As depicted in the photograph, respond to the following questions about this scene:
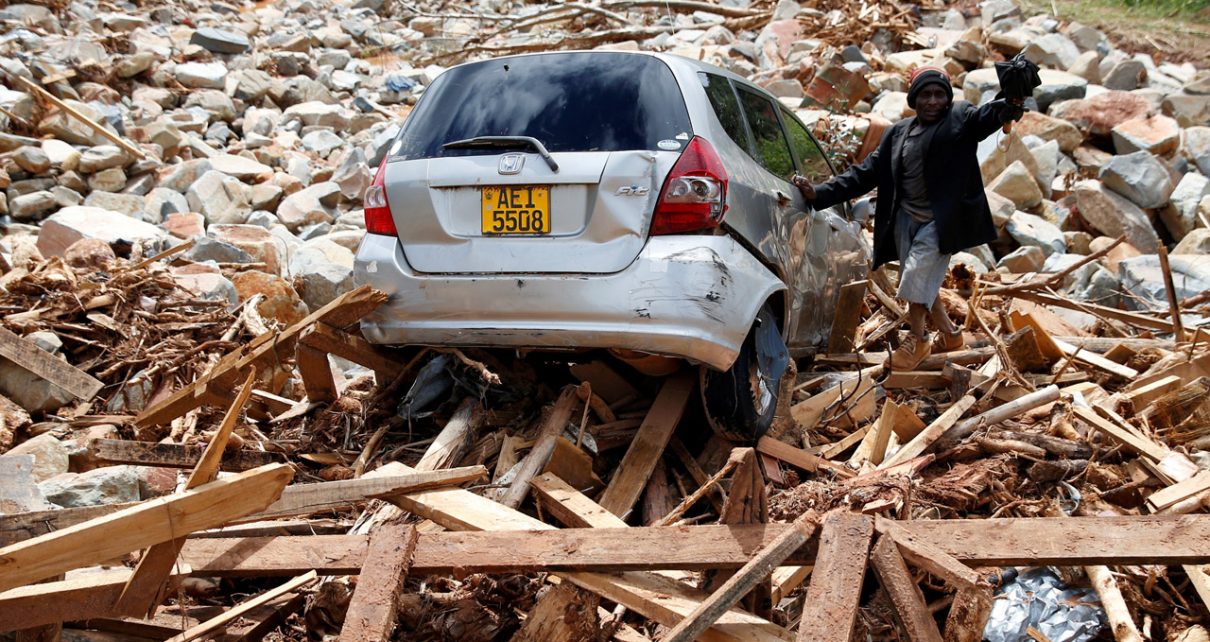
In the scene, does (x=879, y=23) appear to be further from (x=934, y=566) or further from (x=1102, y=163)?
(x=934, y=566)

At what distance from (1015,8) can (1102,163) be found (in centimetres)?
592

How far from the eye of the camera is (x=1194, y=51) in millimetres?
17109

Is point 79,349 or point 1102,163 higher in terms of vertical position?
point 79,349

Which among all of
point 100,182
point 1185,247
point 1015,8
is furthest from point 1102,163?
point 100,182

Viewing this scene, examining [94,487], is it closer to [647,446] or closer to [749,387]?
[647,446]

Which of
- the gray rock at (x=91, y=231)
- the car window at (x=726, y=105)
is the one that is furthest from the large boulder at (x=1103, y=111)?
the gray rock at (x=91, y=231)

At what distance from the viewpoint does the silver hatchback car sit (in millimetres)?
4070

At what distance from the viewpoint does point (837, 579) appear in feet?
9.61

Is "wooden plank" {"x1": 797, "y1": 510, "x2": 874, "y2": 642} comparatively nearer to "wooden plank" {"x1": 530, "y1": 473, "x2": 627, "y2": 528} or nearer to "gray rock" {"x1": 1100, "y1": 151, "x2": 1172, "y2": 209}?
"wooden plank" {"x1": 530, "y1": 473, "x2": 627, "y2": 528}

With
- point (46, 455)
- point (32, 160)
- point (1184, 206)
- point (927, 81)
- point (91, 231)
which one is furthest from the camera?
point (1184, 206)

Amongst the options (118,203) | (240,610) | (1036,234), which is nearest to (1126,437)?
(240,610)


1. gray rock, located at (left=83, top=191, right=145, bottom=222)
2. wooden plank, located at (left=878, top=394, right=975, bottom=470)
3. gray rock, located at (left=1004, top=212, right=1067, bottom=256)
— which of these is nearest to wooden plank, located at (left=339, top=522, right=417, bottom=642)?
wooden plank, located at (left=878, top=394, right=975, bottom=470)

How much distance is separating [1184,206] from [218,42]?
1376cm

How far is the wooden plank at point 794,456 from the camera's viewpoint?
4547 millimetres
